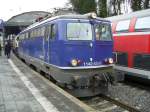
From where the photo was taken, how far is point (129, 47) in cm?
1478

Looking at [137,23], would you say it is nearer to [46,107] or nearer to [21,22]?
[46,107]

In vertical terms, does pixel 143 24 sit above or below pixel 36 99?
A: above

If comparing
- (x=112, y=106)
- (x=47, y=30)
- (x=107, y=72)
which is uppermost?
(x=47, y=30)

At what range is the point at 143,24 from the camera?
13.7m

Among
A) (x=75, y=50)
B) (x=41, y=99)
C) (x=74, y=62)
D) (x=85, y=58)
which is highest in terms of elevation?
(x=75, y=50)

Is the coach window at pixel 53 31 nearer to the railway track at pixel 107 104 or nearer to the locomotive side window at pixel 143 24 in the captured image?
the railway track at pixel 107 104

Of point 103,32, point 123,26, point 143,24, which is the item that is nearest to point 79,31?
point 103,32

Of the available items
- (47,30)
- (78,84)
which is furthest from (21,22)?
(78,84)

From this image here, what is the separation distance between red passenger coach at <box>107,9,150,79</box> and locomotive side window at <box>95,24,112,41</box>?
1.29 metres

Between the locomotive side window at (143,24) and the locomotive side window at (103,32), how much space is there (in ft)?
4.32

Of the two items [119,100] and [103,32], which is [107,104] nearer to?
[119,100]

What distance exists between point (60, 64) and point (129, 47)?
3.72m

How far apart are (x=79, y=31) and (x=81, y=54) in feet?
2.59

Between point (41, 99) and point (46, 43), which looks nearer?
point (41, 99)
